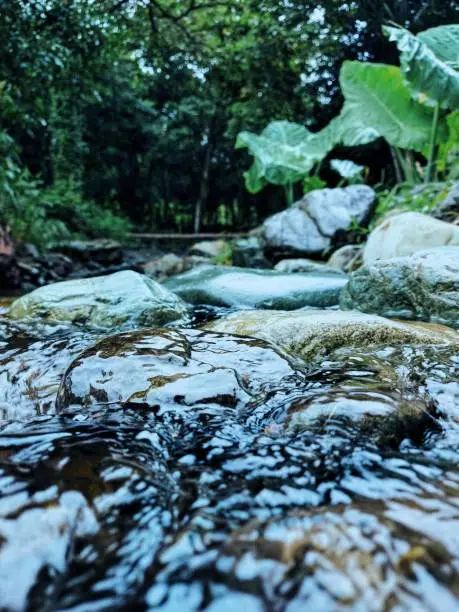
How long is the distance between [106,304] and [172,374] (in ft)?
5.13

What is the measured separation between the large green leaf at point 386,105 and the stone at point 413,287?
Answer: 5551 millimetres

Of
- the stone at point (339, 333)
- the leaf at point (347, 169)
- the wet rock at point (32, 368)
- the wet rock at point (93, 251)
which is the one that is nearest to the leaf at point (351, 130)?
the leaf at point (347, 169)

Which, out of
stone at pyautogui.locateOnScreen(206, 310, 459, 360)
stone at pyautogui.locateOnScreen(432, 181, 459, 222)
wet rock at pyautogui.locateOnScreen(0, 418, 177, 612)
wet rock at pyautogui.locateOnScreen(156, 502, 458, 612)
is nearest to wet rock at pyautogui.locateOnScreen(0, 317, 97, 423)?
wet rock at pyautogui.locateOnScreen(0, 418, 177, 612)

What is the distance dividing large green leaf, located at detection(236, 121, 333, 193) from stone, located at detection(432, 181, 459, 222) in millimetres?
5261

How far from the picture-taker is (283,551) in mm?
786

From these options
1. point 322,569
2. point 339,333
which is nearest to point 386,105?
point 339,333

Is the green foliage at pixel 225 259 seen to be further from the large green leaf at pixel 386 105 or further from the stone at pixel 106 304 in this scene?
the stone at pixel 106 304

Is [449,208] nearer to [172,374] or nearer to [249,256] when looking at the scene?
[249,256]

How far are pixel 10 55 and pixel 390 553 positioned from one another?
23.1ft

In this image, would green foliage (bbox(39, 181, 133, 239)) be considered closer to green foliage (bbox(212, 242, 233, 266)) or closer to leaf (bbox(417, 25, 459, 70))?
green foliage (bbox(212, 242, 233, 266))

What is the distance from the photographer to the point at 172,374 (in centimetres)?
159

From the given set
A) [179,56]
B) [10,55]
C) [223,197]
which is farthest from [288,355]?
[223,197]

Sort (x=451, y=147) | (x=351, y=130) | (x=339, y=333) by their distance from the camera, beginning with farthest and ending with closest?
(x=351, y=130), (x=451, y=147), (x=339, y=333)

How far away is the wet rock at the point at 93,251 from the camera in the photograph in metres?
9.05
